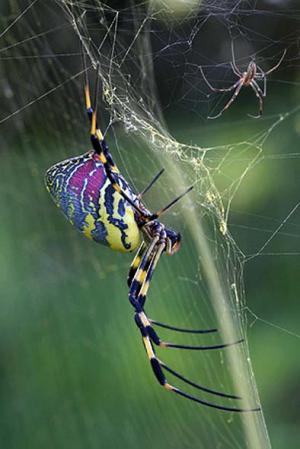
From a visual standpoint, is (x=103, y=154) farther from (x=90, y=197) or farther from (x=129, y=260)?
Result: (x=129, y=260)

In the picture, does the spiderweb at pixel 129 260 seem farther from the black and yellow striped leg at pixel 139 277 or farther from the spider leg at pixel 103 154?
the spider leg at pixel 103 154

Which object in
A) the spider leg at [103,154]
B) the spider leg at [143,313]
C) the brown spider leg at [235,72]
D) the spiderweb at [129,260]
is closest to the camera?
the spider leg at [103,154]

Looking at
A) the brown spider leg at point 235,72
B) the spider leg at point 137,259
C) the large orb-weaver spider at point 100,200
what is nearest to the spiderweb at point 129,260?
the brown spider leg at point 235,72

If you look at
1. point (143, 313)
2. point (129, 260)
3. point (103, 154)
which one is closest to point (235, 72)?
point (103, 154)

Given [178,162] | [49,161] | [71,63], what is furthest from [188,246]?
[71,63]

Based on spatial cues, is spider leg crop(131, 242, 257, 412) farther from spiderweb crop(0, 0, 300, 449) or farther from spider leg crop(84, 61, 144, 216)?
spiderweb crop(0, 0, 300, 449)

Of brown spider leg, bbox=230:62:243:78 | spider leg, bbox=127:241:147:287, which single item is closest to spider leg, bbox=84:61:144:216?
spider leg, bbox=127:241:147:287
